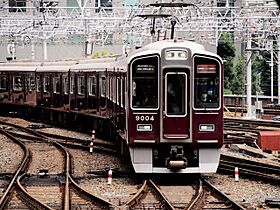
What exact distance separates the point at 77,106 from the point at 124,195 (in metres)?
12.0

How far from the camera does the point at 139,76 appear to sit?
12078 millimetres

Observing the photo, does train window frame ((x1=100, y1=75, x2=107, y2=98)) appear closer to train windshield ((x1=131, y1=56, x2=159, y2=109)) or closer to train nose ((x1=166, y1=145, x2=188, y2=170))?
train windshield ((x1=131, y1=56, x2=159, y2=109))

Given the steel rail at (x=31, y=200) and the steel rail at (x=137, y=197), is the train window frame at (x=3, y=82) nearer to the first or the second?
the steel rail at (x=31, y=200)

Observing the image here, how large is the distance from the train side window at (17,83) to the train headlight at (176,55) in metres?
17.5

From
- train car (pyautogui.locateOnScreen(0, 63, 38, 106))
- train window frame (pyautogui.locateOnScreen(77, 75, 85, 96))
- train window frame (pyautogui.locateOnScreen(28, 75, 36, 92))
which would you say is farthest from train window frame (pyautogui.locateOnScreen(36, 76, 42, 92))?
train window frame (pyautogui.locateOnScreen(77, 75, 85, 96))

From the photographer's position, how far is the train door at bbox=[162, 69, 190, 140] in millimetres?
11891

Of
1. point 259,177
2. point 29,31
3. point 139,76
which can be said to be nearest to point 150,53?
point 139,76

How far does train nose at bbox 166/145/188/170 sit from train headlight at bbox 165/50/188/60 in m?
1.45

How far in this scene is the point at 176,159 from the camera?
11.8 meters

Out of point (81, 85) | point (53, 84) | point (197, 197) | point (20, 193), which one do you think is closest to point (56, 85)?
point (53, 84)

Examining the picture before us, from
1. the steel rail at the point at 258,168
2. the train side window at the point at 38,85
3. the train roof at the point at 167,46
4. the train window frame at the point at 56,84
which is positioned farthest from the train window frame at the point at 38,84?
the train roof at the point at 167,46

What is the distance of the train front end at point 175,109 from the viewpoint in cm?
1191

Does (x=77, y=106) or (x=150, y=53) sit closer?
(x=150, y=53)

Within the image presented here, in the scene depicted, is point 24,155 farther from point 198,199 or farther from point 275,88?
point 275,88
